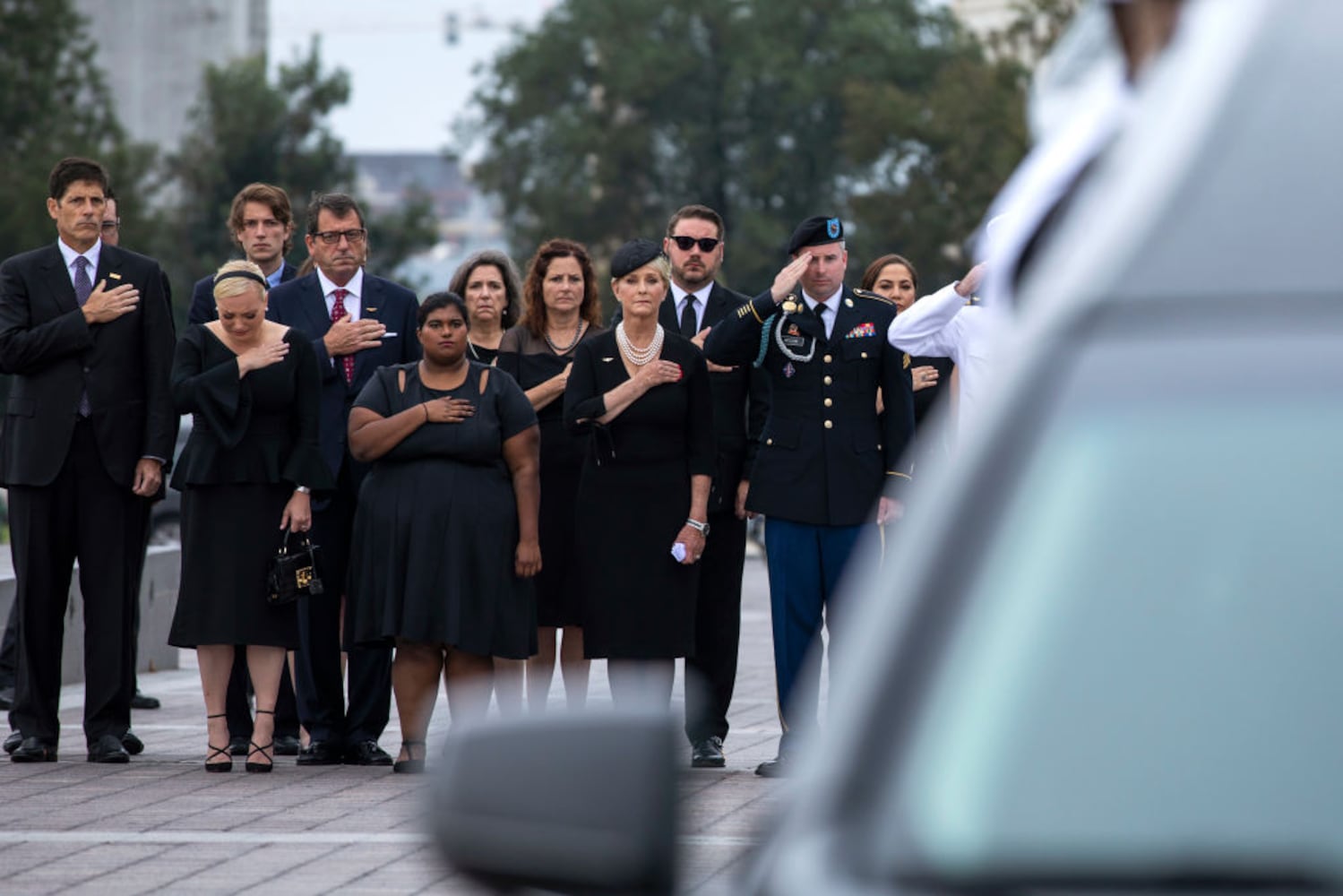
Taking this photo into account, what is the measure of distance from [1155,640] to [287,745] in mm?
9100

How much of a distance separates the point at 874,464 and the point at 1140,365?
26.9ft

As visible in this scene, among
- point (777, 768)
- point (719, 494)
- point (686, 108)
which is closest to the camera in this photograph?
point (777, 768)

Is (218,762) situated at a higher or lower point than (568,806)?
lower

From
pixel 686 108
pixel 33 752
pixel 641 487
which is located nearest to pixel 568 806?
pixel 641 487

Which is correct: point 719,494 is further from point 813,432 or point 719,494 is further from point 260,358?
point 260,358

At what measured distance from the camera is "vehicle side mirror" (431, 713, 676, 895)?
7.42 feet

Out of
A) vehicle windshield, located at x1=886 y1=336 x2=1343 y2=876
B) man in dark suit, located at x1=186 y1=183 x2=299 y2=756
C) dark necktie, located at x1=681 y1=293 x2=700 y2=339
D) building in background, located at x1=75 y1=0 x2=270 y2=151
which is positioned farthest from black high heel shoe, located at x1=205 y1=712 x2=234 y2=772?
building in background, located at x1=75 y1=0 x2=270 y2=151

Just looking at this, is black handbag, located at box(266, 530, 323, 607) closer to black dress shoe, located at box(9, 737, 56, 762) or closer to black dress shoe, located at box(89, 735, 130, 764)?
black dress shoe, located at box(89, 735, 130, 764)

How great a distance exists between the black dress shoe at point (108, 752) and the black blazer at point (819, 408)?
9.06 feet

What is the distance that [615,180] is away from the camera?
238 ft

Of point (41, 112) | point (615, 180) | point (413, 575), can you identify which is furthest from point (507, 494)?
point (615, 180)

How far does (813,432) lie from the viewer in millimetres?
10383

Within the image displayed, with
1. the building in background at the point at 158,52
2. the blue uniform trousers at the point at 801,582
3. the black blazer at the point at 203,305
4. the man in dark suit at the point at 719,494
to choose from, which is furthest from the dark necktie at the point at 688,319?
the building in background at the point at 158,52

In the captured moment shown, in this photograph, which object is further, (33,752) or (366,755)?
(366,755)
